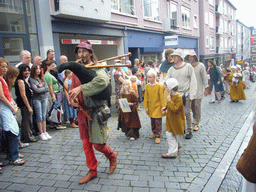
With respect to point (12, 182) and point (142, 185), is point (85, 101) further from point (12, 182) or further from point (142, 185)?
point (12, 182)

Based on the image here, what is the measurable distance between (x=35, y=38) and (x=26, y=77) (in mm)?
4102

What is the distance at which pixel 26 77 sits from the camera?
5000 mm

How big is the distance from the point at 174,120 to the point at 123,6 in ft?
36.3

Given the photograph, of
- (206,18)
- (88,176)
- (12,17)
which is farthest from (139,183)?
(206,18)

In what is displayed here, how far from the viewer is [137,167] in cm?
354

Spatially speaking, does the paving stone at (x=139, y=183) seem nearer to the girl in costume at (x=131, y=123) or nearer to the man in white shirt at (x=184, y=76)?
the girl in costume at (x=131, y=123)

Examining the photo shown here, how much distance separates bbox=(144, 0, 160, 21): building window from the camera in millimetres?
15320

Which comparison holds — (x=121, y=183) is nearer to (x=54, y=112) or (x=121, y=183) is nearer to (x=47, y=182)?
(x=47, y=182)

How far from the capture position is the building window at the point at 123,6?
12589mm

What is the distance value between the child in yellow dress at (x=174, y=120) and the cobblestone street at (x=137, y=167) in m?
0.22

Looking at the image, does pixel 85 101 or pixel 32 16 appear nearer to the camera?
pixel 85 101

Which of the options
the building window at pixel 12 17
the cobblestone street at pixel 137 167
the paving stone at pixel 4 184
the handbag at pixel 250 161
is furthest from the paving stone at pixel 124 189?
the building window at pixel 12 17

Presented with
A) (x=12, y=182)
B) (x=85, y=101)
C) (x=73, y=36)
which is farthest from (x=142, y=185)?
(x=73, y=36)

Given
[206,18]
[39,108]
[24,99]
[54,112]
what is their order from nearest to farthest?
[24,99] → [39,108] → [54,112] → [206,18]
